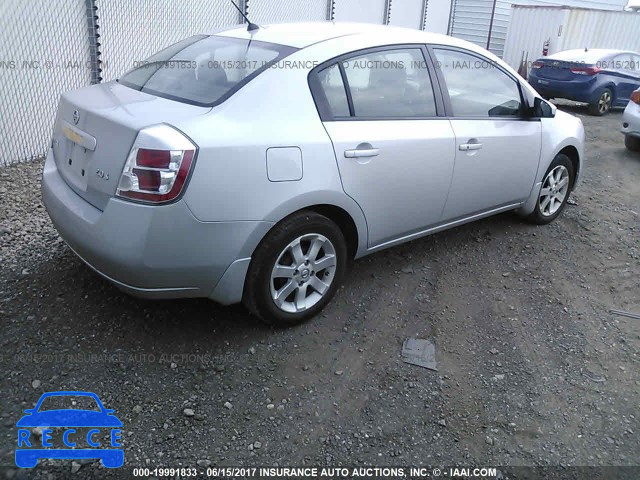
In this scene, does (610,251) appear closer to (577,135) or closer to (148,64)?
(577,135)

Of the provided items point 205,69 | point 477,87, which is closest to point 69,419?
point 205,69

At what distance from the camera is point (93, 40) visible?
6258 mm

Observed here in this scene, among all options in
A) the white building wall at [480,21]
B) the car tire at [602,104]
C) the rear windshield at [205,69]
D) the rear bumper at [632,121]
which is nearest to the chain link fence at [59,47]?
the rear windshield at [205,69]

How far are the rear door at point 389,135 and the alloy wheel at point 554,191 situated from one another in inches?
60.6

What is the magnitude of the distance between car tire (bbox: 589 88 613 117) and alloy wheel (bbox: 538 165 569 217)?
303 inches

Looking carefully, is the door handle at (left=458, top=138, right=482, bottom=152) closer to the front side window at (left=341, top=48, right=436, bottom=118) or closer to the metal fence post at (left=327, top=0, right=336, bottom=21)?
the front side window at (left=341, top=48, right=436, bottom=118)

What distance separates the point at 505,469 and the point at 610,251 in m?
2.98

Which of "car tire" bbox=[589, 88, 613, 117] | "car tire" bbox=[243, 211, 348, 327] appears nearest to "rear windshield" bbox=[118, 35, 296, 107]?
"car tire" bbox=[243, 211, 348, 327]

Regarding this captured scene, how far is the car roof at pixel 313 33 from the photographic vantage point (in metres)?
3.45

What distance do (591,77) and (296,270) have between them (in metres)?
10.8

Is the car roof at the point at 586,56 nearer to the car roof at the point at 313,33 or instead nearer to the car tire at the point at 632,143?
the car tire at the point at 632,143

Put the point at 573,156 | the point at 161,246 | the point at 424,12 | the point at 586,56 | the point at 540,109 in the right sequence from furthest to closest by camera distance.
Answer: the point at 424,12 < the point at 586,56 < the point at 573,156 < the point at 540,109 < the point at 161,246

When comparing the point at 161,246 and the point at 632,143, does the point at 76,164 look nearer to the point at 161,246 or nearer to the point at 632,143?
the point at 161,246

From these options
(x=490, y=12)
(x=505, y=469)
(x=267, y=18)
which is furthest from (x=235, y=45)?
(x=490, y=12)
